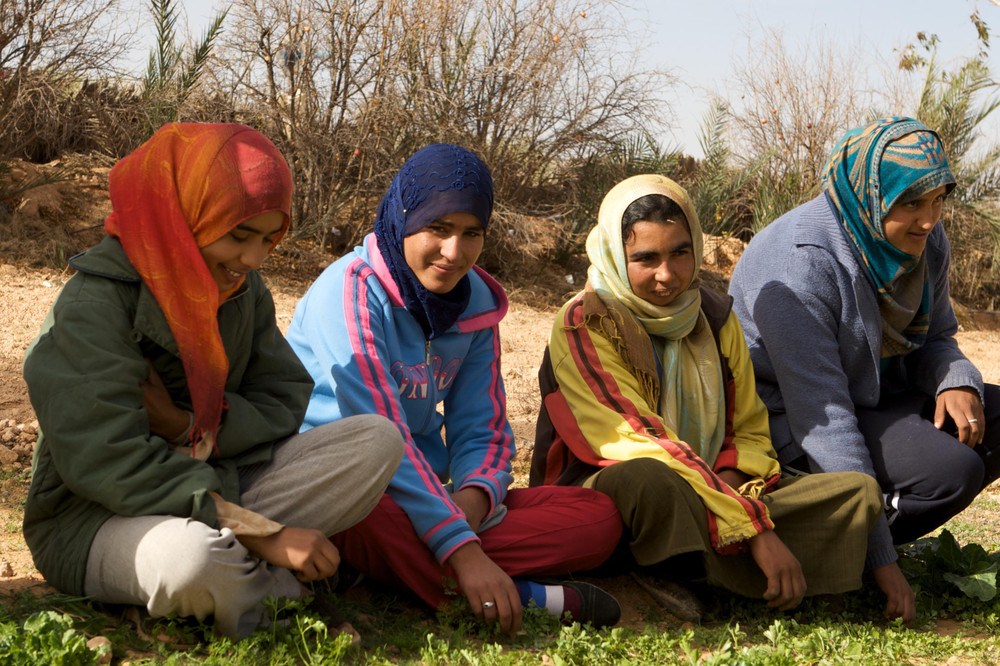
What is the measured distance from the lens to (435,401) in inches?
121

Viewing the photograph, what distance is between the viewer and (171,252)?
2359 millimetres

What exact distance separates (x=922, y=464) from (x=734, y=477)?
685mm

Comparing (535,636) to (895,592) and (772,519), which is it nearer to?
(772,519)

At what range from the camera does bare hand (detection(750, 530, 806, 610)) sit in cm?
284

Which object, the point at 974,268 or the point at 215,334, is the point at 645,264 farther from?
the point at 974,268

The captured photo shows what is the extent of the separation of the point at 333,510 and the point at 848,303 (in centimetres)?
195

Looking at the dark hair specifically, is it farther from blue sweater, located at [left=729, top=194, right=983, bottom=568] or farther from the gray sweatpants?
the gray sweatpants

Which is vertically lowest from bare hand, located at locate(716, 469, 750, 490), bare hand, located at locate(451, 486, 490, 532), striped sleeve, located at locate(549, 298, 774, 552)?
bare hand, located at locate(451, 486, 490, 532)

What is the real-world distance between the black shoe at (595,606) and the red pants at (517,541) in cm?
11

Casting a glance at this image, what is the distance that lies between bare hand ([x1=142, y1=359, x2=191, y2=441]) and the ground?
0.64m

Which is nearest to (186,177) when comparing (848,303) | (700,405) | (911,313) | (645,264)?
(645,264)

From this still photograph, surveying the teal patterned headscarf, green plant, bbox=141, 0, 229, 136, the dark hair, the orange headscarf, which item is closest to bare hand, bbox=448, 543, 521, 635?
the orange headscarf

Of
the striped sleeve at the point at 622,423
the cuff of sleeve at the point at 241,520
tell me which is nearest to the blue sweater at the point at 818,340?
the striped sleeve at the point at 622,423

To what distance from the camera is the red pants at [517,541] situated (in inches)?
106
